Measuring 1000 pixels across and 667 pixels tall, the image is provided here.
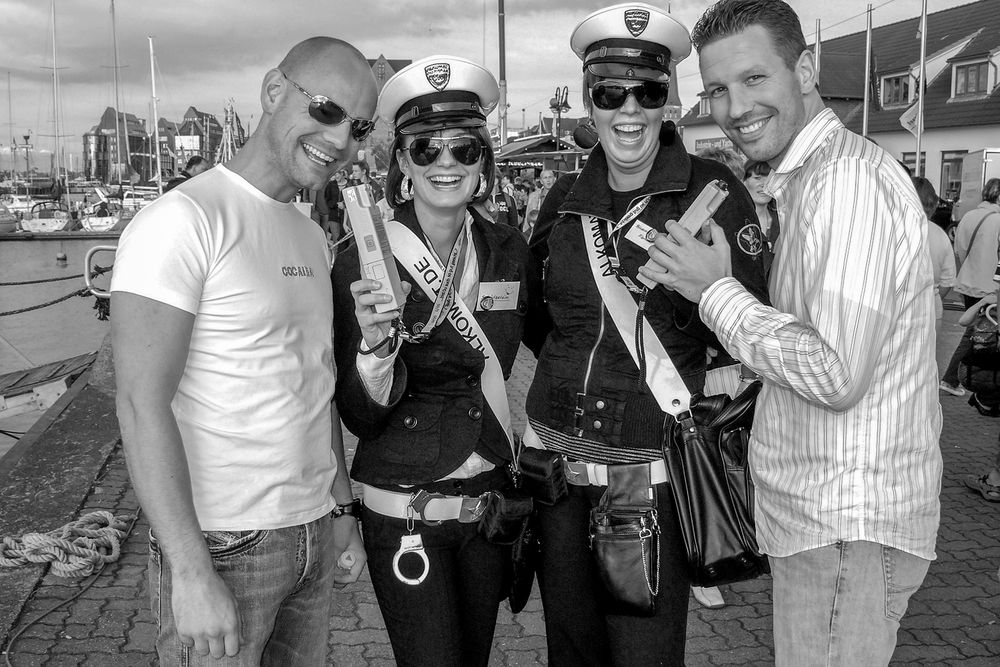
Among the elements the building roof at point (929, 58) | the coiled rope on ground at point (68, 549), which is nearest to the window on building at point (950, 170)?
the building roof at point (929, 58)

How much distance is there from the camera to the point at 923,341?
2.00 metres

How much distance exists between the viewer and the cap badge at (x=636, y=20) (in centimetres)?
280

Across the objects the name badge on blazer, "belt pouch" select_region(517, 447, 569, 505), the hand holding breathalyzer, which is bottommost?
"belt pouch" select_region(517, 447, 569, 505)

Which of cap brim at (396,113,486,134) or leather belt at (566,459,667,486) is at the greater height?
cap brim at (396,113,486,134)

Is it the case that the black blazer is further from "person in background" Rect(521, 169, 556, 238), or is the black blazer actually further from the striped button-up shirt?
"person in background" Rect(521, 169, 556, 238)

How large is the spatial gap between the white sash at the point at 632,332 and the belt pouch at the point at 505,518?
0.54 metres

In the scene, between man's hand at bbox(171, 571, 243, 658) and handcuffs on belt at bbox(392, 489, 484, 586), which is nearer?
man's hand at bbox(171, 571, 243, 658)

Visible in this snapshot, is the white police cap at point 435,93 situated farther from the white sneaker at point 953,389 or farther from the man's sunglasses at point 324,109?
the white sneaker at point 953,389

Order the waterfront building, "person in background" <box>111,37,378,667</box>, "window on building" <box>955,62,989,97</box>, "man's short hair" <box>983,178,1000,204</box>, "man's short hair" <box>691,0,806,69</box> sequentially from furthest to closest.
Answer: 1. "window on building" <box>955,62,989,97</box>
2. the waterfront building
3. "man's short hair" <box>983,178,1000,204</box>
4. "man's short hair" <box>691,0,806,69</box>
5. "person in background" <box>111,37,378,667</box>

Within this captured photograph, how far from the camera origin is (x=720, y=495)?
8.11 ft

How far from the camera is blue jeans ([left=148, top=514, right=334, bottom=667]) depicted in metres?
2.11

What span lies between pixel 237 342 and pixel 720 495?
4.55ft

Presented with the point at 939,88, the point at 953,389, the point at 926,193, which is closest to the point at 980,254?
the point at 953,389

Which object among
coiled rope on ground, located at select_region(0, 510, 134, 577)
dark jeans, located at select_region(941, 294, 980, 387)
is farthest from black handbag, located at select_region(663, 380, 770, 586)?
dark jeans, located at select_region(941, 294, 980, 387)
